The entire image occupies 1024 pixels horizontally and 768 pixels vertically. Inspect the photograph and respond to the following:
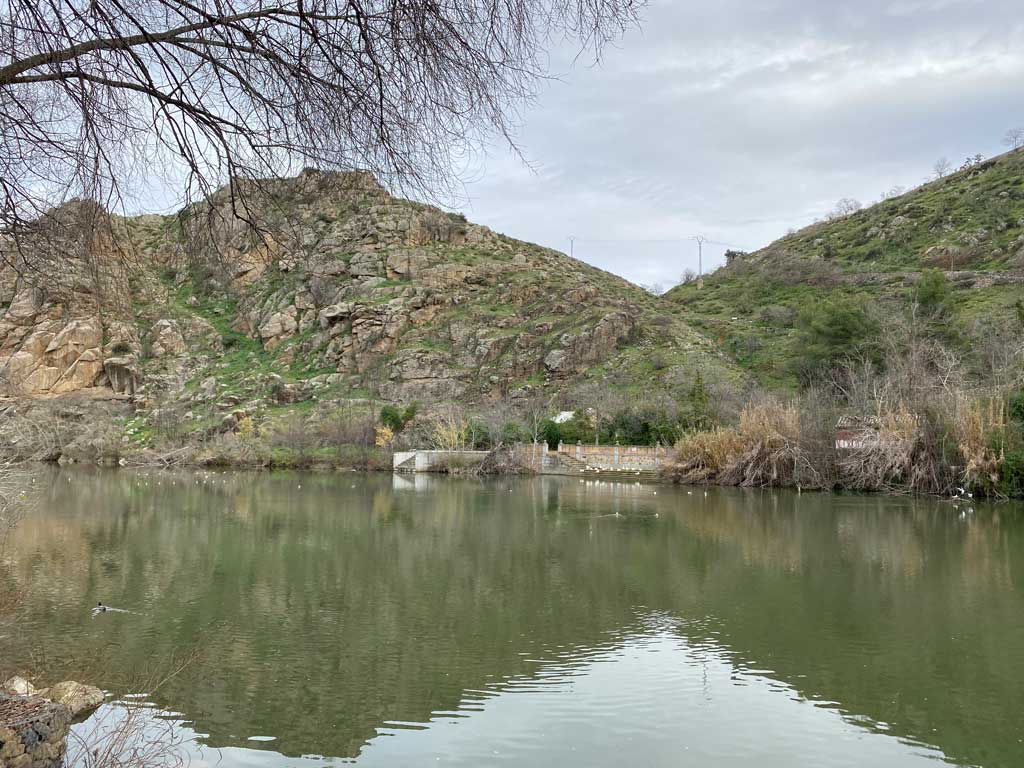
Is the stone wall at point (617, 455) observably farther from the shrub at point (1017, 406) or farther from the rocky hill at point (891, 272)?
the shrub at point (1017, 406)

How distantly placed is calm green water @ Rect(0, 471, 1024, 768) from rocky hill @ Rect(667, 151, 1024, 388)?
32.2 meters

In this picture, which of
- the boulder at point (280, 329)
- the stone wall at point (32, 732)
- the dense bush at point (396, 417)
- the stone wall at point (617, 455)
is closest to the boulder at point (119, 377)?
the boulder at point (280, 329)

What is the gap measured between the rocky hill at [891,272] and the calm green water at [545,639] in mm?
32239

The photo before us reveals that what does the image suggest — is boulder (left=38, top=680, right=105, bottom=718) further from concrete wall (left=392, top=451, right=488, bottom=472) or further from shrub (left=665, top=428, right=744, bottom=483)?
concrete wall (left=392, top=451, right=488, bottom=472)

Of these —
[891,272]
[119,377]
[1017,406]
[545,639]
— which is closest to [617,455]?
[1017,406]

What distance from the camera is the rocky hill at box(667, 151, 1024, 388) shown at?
2032 inches

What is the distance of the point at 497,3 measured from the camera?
3568mm

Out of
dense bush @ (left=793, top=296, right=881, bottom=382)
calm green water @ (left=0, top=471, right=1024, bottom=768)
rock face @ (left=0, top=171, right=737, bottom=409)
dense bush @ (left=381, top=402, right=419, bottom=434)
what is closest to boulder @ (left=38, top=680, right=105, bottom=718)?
calm green water @ (left=0, top=471, right=1024, bottom=768)

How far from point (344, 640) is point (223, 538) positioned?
357 inches

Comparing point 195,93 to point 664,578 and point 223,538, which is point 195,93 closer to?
point 664,578

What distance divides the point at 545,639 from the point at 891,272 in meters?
69.7

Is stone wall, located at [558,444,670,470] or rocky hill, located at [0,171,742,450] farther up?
rocky hill, located at [0,171,742,450]

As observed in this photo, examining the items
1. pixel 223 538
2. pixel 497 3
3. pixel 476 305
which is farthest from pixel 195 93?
pixel 476 305

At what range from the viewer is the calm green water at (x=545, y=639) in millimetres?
6168
